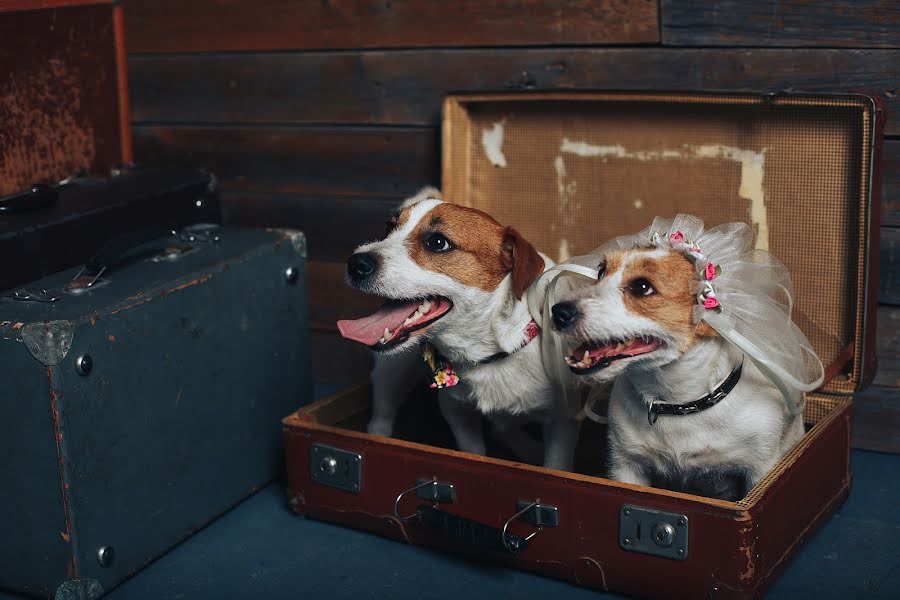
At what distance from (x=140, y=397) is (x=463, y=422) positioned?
1.69 ft

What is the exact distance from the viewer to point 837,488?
1632 millimetres

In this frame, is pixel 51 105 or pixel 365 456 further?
pixel 51 105

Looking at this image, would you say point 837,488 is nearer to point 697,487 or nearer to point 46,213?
point 697,487

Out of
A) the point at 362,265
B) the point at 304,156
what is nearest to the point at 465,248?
the point at 362,265

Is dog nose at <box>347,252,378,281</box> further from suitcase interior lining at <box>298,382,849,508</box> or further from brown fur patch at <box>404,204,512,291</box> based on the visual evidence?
suitcase interior lining at <box>298,382,849,508</box>

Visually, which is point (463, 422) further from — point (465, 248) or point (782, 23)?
point (782, 23)

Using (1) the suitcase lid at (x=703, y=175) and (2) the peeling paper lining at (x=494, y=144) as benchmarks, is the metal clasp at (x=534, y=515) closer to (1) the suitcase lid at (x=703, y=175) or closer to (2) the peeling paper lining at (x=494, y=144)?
(1) the suitcase lid at (x=703, y=175)

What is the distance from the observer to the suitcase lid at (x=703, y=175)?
1.66m

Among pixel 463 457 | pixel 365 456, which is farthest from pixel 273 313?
pixel 463 457

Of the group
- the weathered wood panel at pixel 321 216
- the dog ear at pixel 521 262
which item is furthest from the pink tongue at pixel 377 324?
the weathered wood panel at pixel 321 216

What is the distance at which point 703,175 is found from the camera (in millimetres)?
1805

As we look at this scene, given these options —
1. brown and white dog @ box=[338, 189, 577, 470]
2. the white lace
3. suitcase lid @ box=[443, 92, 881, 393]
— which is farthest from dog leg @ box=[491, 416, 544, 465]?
suitcase lid @ box=[443, 92, 881, 393]

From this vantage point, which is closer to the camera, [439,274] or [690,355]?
[690,355]

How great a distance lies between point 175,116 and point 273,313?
0.78 m
